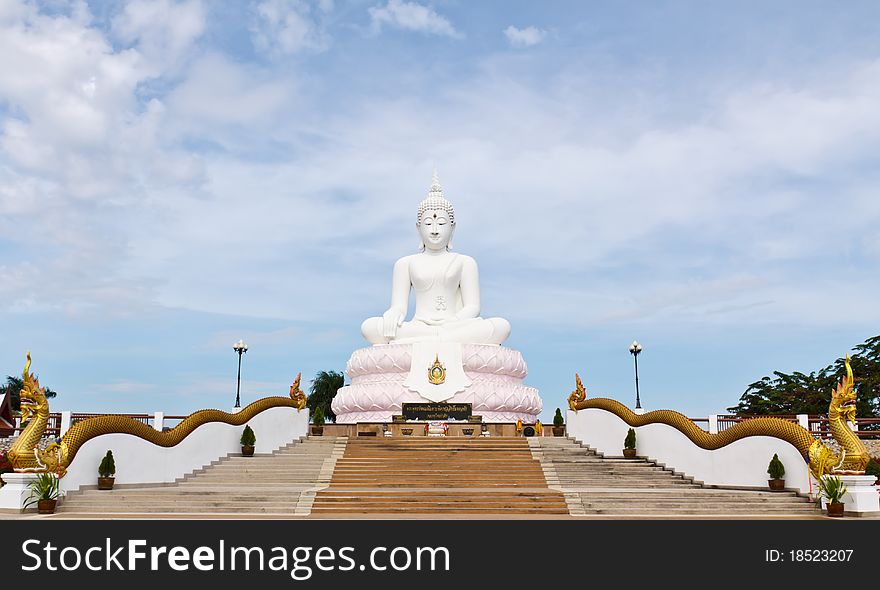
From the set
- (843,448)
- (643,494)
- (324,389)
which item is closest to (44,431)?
(643,494)

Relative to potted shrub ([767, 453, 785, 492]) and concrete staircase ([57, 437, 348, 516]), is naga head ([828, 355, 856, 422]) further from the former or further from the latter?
concrete staircase ([57, 437, 348, 516])

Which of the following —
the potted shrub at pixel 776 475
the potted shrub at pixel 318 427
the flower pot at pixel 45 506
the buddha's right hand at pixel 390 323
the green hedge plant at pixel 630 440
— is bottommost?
the flower pot at pixel 45 506

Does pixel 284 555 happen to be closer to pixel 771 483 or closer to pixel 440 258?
pixel 771 483

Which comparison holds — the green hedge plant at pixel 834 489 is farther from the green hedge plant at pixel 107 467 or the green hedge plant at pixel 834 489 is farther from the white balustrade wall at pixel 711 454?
the green hedge plant at pixel 107 467

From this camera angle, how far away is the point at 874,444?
2555 cm

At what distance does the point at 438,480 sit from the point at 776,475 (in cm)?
624

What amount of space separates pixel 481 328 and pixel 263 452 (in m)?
9.66

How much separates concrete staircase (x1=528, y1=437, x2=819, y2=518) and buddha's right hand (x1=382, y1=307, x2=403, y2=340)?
10034mm

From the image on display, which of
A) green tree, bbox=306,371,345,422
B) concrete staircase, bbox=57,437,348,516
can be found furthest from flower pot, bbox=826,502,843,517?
green tree, bbox=306,371,345,422

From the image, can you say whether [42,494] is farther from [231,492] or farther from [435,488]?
[435,488]

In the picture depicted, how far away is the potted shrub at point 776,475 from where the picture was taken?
14.4 meters

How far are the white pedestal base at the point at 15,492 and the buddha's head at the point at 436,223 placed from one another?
18.3 m

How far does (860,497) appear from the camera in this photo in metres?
12.6

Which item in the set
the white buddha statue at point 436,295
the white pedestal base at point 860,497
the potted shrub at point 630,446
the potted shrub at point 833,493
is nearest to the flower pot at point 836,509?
the potted shrub at point 833,493
